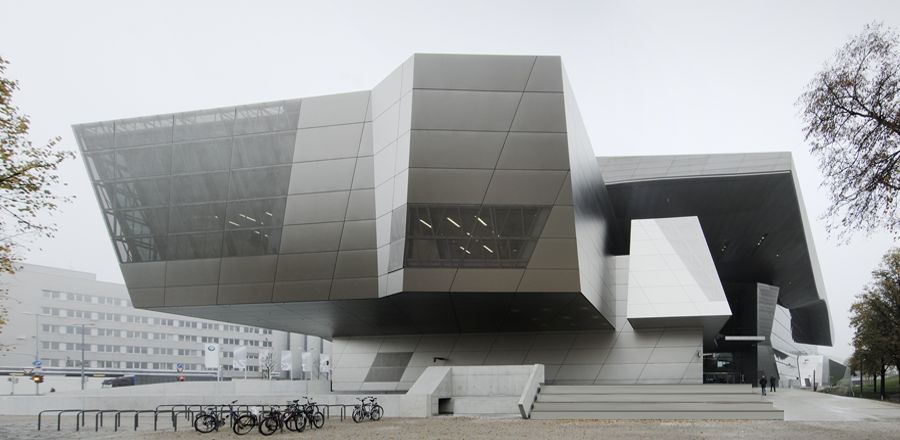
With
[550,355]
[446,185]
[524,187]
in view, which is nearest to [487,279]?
[524,187]

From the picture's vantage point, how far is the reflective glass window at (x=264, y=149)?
31672 millimetres

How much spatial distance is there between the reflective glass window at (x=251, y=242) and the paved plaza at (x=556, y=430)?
32.0 feet

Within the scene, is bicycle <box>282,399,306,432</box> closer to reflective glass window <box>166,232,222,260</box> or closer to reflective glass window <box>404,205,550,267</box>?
reflective glass window <box>404,205,550,267</box>

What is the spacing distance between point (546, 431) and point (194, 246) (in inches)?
796

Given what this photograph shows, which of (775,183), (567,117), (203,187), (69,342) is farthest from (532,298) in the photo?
(69,342)

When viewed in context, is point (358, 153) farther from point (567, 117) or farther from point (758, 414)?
point (758, 414)

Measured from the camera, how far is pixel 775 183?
46.3 m

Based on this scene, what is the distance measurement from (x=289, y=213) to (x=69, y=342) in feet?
337

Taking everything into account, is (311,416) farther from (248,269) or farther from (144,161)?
(144,161)

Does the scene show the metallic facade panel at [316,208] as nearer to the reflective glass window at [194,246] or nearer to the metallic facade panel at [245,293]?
the metallic facade panel at [245,293]

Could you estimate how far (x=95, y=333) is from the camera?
122312mm

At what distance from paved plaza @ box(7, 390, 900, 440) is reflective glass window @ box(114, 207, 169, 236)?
10397 millimetres

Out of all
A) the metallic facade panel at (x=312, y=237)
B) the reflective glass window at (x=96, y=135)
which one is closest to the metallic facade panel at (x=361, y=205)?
the metallic facade panel at (x=312, y=237)

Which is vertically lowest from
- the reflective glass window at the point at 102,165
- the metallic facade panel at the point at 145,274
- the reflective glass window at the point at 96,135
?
the metallic facade panel at the point at 145,274
